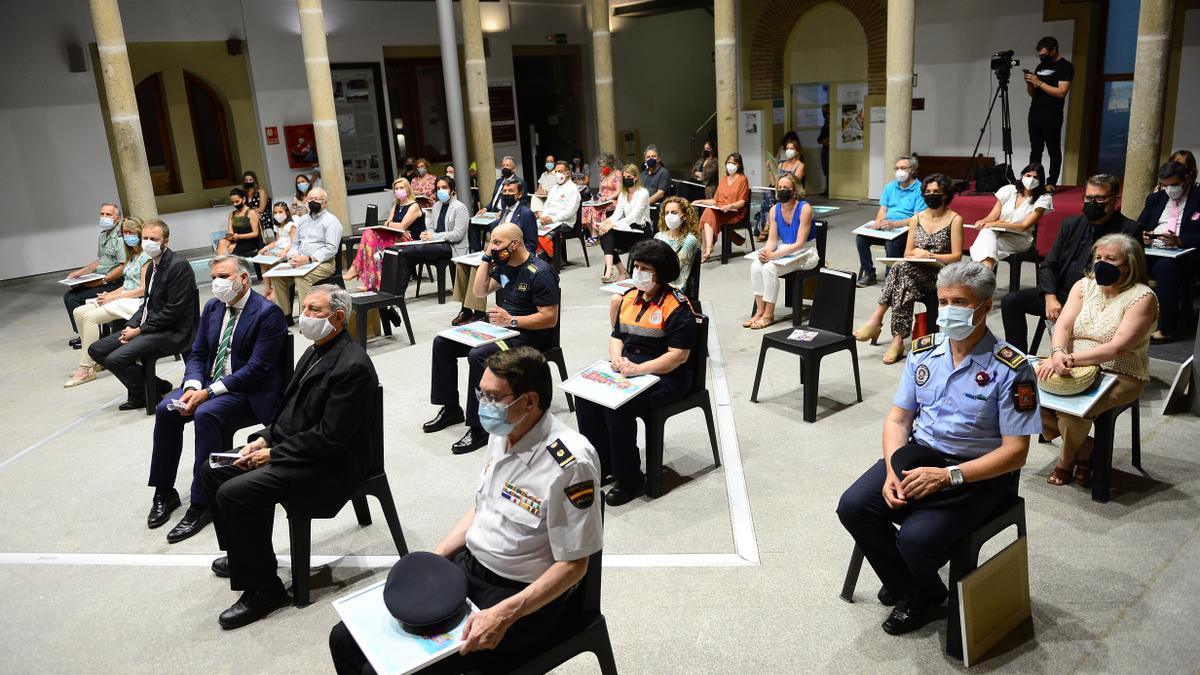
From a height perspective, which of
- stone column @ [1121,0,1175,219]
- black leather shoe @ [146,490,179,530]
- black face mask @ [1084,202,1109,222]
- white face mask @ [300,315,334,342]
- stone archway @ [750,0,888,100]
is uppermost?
stone archway @ [750,0,888,100]

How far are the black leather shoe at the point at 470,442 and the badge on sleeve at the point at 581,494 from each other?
2.88m

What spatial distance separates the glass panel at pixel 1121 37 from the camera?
434 inches

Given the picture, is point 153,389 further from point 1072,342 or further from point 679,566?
point 1072,342

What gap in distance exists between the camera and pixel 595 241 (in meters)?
12.1

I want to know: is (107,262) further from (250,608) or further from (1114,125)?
(1114,125)

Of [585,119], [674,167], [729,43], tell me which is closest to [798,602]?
[729,43]

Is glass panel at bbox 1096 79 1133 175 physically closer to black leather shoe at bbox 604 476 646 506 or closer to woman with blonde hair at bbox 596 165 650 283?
woman with blonde hair at bbox 596 165 650 283

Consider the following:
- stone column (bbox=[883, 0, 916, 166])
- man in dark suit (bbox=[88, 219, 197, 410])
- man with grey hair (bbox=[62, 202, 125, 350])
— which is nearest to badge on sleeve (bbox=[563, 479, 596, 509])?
man in dark suit (bbox=[88, 219, 197, 410])

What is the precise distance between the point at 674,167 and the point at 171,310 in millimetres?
15059

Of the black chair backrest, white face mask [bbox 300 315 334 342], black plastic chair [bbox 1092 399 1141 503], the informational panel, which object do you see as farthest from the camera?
the informational panel

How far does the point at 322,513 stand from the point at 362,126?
41.7 feet

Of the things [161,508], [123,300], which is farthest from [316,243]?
[161,508]

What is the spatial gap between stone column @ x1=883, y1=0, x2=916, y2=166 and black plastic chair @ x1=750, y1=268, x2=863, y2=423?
15.9ft

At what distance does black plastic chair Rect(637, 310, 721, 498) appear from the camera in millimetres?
4613
